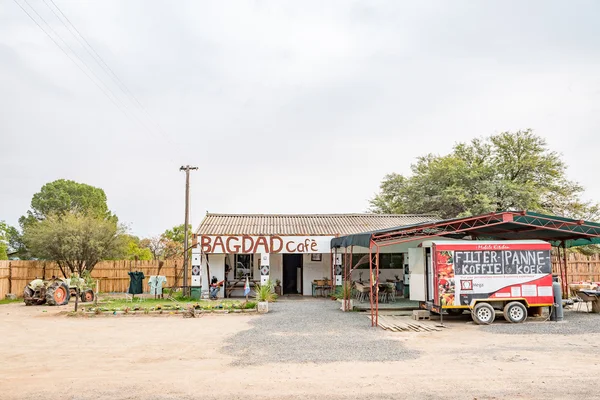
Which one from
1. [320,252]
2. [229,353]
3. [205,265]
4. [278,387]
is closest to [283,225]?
[320,252]

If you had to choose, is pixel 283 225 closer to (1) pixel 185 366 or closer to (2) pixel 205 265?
(2) pixel 205 265

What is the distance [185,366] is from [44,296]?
46.9ft

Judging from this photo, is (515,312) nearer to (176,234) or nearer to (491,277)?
(491,277)

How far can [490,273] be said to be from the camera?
44.4 ft

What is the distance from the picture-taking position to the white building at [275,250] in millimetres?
21656

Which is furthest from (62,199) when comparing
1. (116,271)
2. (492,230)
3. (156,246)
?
(492,230)

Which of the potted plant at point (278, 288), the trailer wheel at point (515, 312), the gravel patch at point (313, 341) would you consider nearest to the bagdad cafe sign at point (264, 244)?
the potted plant at point (278, 288)

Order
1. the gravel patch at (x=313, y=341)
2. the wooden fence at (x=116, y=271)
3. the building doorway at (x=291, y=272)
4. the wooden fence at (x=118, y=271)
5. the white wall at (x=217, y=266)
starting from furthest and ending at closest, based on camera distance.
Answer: the wooden fence at (x=118, y=271), the building doorway at (x=291, y=272), the wooden fence at (x=116, y=271), the white wall at (x=217, y=266), the gravel patch at (x=313, y=341)

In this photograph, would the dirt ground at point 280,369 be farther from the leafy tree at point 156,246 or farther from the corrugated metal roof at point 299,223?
the leafy tree at point 156,246

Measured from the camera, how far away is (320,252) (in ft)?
72.2

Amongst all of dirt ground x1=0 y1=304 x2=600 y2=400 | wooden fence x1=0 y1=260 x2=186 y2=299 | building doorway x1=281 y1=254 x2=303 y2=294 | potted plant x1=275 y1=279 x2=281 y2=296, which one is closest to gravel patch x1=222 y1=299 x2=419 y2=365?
dirt ground x1=0 y1=304 x2=600 y2=400

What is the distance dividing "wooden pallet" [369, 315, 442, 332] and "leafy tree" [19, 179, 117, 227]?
39.0m

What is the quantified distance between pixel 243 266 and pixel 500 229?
12397 mm

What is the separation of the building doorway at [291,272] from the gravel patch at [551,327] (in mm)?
11759
